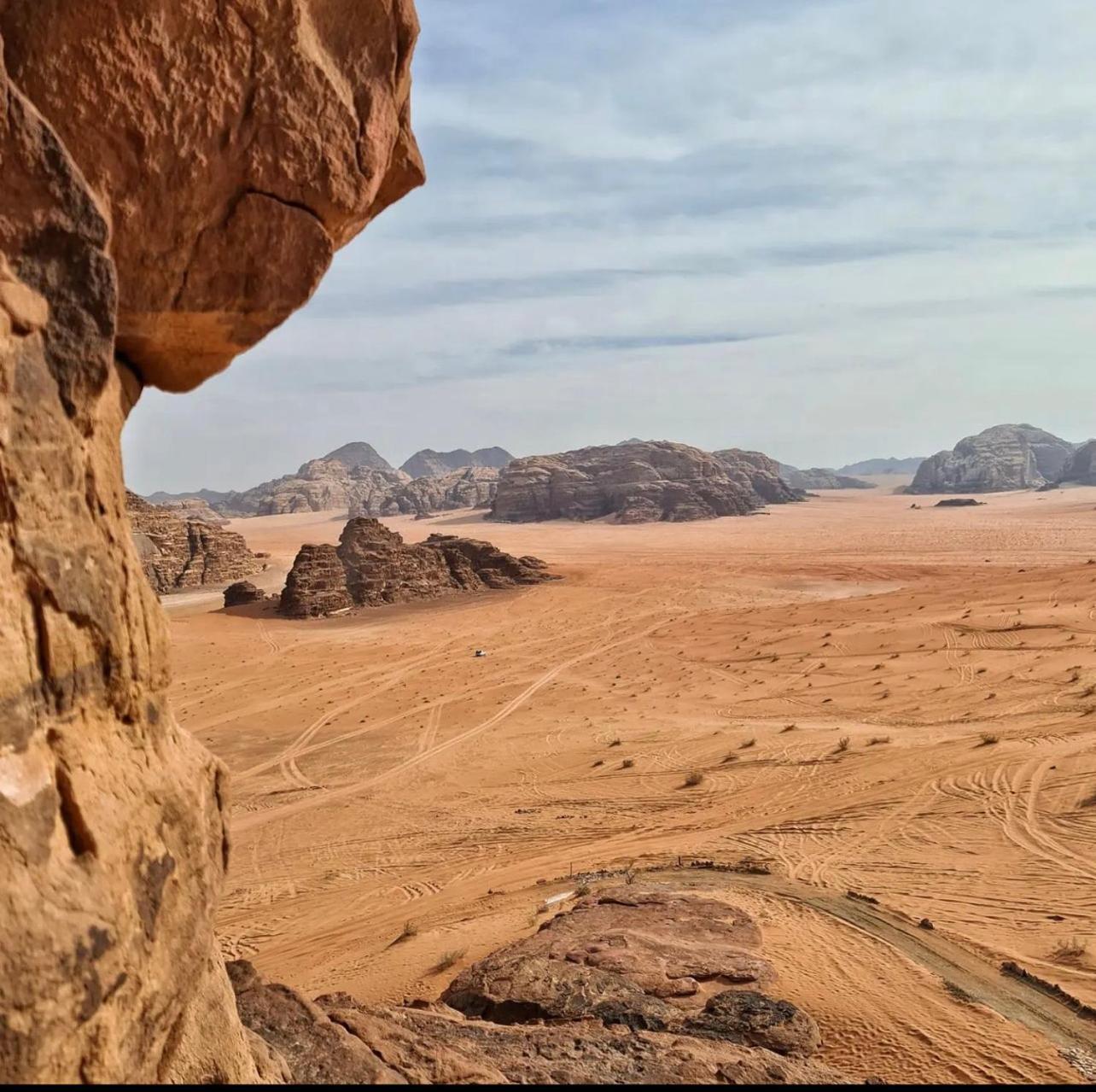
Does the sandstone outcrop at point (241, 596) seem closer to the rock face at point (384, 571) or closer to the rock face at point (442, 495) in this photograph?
the rock face at point (384, 571)

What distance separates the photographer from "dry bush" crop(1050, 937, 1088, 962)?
6.55m

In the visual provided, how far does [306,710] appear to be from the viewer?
18.9 meters

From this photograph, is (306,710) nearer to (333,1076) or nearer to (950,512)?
(333,1076)

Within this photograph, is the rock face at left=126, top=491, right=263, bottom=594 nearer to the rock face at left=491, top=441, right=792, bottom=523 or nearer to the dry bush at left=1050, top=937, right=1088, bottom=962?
the dry bush at left=1050, top=937, right=1088, bottom=962

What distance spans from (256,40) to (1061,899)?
31.2 ft

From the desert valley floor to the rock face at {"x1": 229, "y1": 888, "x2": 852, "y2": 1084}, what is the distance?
57 centimetres

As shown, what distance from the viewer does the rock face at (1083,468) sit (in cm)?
10875

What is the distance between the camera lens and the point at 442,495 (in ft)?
396

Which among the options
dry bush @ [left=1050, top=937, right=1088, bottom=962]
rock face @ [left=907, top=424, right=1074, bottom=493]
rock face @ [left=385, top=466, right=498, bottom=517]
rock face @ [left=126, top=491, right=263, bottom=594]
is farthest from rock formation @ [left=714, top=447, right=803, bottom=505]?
dry bush @ [left=1050, top=937, right=1088, bottom=962]

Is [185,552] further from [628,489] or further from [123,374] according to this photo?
[628,489]

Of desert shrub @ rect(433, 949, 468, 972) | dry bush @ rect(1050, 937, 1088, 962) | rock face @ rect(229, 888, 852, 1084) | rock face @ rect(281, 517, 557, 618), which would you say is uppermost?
rock face @ rect(281, 517, 557, 618)

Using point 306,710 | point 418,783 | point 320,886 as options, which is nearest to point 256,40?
point 320,886

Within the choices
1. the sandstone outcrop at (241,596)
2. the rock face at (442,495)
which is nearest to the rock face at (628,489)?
the rock face at (442,495)

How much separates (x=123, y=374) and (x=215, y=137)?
1.32 m
